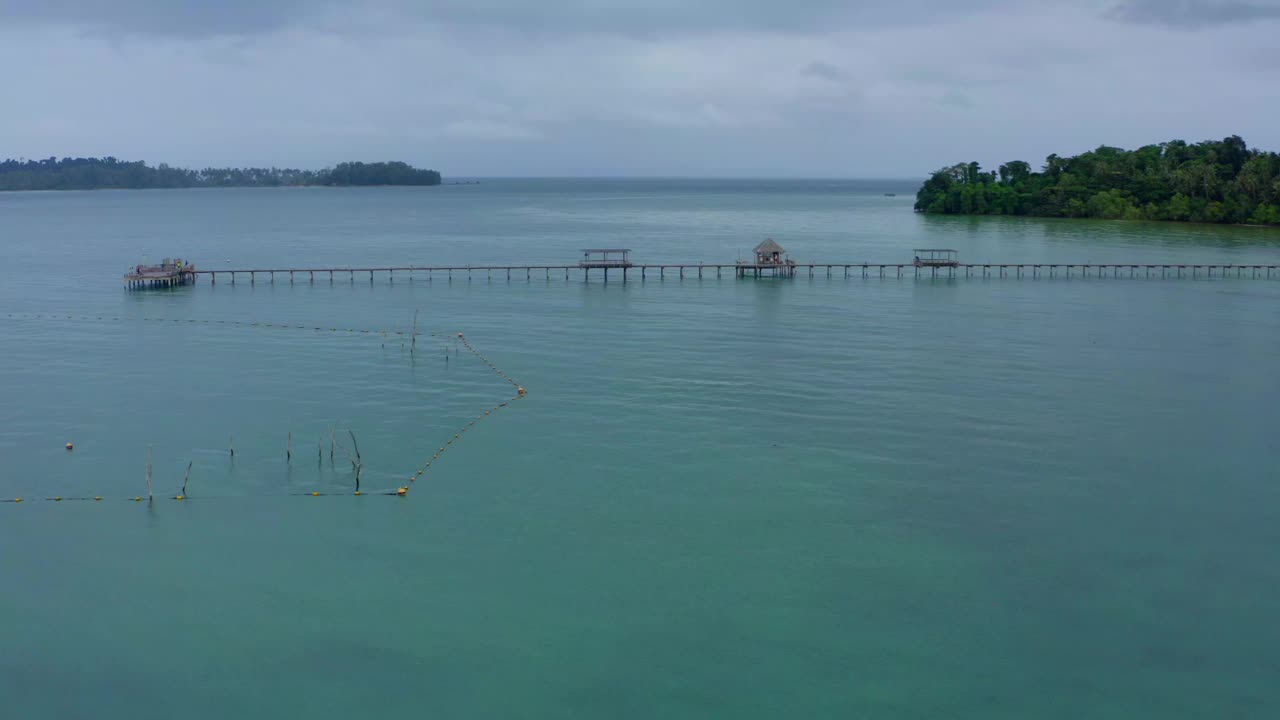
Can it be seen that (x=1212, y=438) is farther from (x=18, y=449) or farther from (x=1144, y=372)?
(x=18, y=449)

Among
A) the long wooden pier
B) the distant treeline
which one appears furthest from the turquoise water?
the distant treeline

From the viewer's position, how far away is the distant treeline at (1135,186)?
12594cm

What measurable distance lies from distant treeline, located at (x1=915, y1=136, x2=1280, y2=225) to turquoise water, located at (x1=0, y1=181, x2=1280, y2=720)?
8069 centimetres

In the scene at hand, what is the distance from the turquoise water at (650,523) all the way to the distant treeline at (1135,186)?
80693mm

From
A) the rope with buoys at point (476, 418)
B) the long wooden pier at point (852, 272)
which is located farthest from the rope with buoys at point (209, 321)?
the long wooden pier at point (852, 272)

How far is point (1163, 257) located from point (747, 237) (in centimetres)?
4931

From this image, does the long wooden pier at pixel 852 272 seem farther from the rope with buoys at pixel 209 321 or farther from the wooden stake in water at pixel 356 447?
the wooden stake in water at pixel 356 447

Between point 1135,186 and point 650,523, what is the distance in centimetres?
13454

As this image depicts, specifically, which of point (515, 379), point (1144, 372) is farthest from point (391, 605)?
point (1144, 372)

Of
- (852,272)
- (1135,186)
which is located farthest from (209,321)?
(1135,186)

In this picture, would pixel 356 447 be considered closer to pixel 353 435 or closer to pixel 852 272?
pixel 353 435

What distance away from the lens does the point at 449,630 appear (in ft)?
72.7

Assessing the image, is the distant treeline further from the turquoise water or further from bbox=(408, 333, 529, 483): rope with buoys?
bbox=(408, 333, 529, 483): rope with buoys

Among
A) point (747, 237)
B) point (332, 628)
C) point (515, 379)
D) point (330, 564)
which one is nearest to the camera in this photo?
point (332, 628)
